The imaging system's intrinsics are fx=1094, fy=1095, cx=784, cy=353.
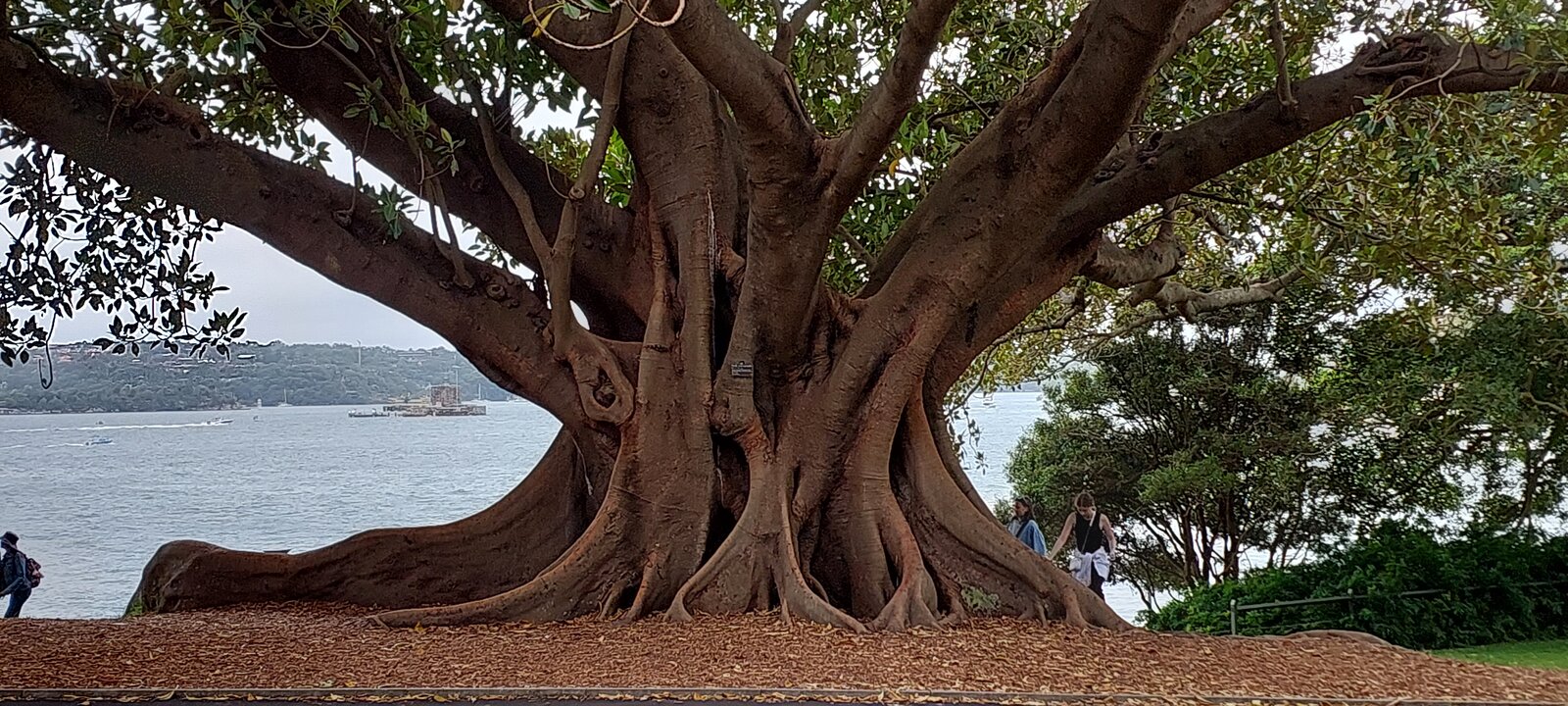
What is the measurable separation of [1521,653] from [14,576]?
13.0m

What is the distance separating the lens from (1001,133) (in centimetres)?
639

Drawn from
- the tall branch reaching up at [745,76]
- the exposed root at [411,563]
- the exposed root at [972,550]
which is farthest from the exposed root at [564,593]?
the tall branch reaching up at [745,76]

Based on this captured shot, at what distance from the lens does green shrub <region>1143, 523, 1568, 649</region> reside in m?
9.40

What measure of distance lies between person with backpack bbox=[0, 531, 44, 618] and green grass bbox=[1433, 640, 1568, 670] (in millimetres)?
12028

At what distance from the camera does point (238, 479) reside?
2919cm

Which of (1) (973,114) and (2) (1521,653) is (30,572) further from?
(2) (1521,653)

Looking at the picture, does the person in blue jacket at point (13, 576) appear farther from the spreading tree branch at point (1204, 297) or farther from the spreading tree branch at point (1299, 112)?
the spreading tree branch at point (1204, 297)

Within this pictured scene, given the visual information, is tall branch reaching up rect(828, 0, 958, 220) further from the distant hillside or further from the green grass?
the green grass

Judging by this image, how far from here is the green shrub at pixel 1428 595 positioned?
9.40 meters

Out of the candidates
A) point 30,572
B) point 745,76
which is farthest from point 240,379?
point 745,76

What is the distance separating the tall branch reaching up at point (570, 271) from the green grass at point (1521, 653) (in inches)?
256

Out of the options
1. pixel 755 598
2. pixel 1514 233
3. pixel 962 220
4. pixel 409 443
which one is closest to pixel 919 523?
pixel 755 598

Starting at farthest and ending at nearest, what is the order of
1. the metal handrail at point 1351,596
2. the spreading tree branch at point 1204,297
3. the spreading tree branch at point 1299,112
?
the spreading tree branch at point 1204,297
the metal handrail at point 1351,596
the spreading tree branch at point 1299,112

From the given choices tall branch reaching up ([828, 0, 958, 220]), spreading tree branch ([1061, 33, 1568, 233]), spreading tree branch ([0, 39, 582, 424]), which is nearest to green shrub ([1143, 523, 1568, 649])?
spreading tree branch ([1061, 33, 1568, 233])
